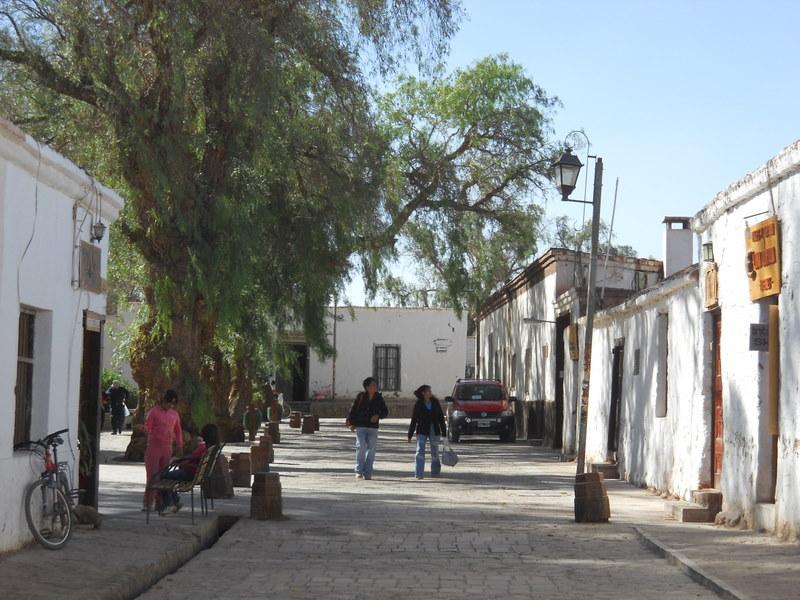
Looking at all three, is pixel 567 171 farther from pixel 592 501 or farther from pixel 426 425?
pixel 592 501

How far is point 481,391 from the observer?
116ft

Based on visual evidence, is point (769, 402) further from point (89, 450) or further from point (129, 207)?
point (129, 207)

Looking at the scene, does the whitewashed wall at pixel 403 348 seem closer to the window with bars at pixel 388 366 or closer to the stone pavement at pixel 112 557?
the window with bars at pixel 388 366

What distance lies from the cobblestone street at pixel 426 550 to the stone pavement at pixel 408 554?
18 millimetres

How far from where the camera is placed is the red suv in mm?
34969

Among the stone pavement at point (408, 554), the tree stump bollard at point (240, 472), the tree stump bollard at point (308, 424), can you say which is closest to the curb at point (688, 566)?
the stone pavement at point (408, 554)

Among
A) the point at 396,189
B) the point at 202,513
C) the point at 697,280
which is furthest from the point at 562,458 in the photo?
the point at 202,513

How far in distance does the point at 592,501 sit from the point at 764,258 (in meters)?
3.40

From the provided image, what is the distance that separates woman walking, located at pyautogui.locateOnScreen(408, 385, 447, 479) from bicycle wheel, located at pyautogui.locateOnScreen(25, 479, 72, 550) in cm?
1053

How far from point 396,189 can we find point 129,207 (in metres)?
8.94

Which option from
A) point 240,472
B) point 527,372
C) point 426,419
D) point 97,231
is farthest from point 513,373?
point 97,231

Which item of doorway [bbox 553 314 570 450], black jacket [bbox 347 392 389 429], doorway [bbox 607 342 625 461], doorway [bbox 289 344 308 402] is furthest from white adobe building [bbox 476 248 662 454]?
doorway [bbox 289 344 308 402]

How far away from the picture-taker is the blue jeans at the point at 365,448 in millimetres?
20703

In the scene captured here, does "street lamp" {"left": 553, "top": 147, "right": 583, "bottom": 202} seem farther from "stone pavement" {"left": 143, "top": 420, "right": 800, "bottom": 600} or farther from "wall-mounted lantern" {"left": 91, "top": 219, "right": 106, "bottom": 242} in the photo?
"wall-mounted lantern" {"left": 91, "top": 219, "right": 106, "bottom": 242}
